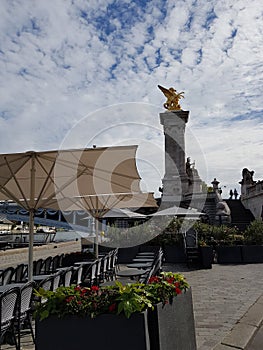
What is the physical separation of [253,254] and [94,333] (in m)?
12.6

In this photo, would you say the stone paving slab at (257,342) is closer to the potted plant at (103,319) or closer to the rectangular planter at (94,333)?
the potted plant at (103,319)

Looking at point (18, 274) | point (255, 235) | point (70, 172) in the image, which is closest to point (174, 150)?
point (255, 235)

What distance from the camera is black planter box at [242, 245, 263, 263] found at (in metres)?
14.5

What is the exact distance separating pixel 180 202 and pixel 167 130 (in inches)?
272

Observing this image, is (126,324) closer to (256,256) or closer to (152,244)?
(256,256)

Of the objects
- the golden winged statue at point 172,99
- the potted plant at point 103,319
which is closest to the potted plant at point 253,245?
the potted plant at point 103,319

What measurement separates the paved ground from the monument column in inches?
831

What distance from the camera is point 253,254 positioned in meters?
14.6

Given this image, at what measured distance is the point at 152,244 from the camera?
16.7m

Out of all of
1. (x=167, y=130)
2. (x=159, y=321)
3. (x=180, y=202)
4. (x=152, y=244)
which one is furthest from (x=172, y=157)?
(x=159, y=321)

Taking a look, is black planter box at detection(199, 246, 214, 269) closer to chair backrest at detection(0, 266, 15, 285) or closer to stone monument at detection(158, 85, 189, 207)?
chair backrest at detection(0, 266, 15, 285)

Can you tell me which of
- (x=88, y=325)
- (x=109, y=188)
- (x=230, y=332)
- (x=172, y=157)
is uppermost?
(x=172, y=157)

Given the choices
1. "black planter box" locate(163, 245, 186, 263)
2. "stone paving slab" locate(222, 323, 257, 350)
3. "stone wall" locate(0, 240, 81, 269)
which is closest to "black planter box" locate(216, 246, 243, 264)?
"black planter box" locate(163, 245, 186, 263)

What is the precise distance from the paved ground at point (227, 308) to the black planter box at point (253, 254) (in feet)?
7.23
